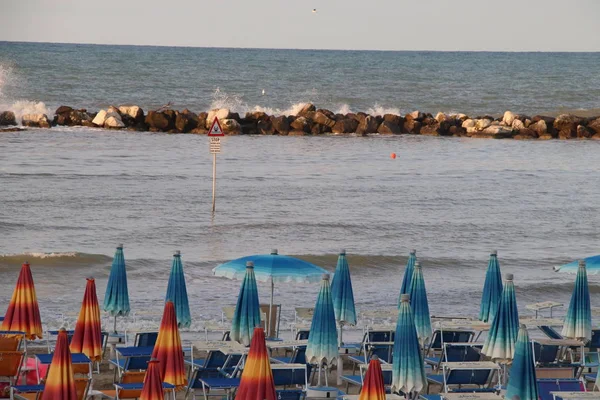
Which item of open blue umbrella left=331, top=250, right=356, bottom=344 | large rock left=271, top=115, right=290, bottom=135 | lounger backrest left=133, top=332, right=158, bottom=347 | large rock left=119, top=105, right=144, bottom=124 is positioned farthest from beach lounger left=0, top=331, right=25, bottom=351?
large rock left=119, top=105, right=144, bottom=124

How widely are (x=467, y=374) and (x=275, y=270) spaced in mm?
2607

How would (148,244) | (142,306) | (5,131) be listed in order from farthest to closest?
(5,131) → (148,244) → (142,306)

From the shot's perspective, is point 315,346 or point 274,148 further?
point 274,148

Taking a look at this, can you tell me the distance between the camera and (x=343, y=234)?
85.2 ft

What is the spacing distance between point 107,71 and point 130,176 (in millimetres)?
59617

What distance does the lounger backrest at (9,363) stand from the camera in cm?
1170

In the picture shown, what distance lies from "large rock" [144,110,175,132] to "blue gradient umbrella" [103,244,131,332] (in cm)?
3292

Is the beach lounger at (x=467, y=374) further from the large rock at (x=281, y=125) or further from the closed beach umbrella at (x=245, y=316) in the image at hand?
the large rock at (x=281, y=125)

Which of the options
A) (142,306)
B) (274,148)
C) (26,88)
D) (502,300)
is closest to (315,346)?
(502,300)

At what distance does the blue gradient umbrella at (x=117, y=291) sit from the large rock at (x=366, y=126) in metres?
34.3

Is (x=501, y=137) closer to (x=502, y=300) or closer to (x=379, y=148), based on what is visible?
(x=379, y=148)

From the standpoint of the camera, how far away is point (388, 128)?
48.3 m

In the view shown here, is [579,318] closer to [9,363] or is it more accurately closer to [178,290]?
[178,290]

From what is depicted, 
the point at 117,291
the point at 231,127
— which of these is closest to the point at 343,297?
the point at 117,291
